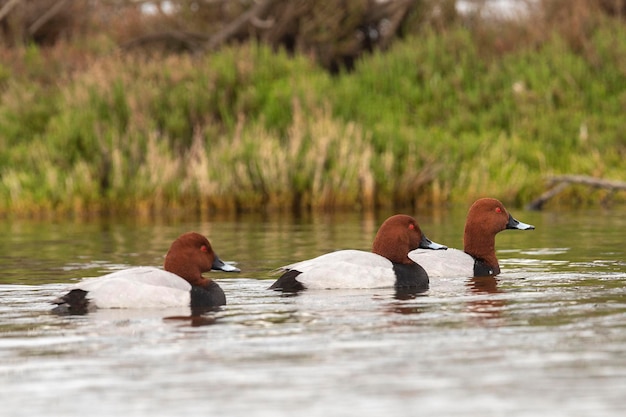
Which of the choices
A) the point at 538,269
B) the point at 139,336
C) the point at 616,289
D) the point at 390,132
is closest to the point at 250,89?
the point at 390,132

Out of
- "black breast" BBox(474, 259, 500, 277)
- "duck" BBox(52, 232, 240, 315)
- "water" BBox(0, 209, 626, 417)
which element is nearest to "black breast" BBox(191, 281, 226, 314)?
"duck" BBox(52, 232, 240, 315)

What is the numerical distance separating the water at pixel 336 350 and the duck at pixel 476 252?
0.28m

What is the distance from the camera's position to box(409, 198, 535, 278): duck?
14.6 m

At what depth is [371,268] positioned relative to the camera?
13.3m

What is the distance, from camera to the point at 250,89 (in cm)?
3120

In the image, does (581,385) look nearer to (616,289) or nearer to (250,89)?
(616,289)

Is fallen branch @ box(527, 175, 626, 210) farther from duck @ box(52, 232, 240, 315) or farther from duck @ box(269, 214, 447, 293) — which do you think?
duck @ box(52, 232, 240, 315)

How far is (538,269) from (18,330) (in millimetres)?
6379

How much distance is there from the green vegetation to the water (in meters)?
11.3

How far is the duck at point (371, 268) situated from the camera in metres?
13.1

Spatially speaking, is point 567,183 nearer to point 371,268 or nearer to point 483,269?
point 483,269

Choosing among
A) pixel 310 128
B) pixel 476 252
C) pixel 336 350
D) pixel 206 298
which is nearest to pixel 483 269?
pixel 476 252

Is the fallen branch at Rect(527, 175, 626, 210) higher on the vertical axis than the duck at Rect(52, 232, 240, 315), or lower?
higher

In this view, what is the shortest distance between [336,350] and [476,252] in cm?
599
